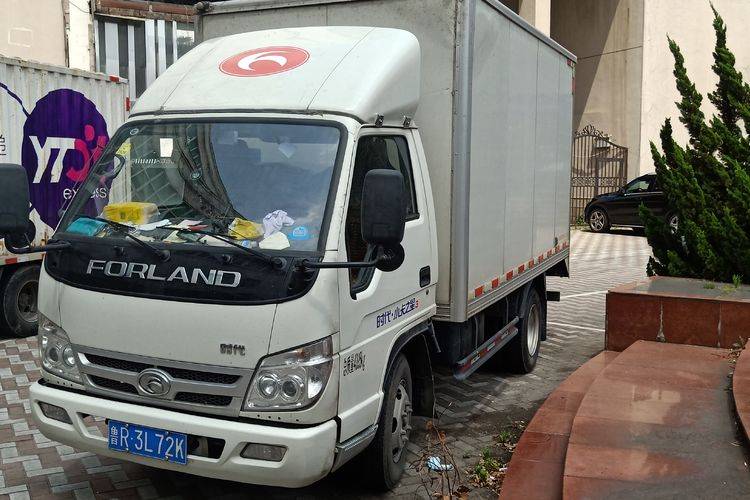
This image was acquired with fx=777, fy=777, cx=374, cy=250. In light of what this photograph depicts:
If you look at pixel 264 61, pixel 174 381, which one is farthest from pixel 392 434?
pixel 264 61

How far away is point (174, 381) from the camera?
→ 377 centimetres

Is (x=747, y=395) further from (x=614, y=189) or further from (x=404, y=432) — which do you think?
(x=614, y=189)

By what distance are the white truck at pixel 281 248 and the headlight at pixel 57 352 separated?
0.01 meters

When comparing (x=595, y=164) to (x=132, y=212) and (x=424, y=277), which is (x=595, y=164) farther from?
(x=132, y=212)

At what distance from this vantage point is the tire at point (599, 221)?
21.8 meters

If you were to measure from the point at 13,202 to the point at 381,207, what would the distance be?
1949 millimetres

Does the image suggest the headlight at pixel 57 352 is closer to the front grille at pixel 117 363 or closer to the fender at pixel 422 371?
the front grille at pixel 117 363

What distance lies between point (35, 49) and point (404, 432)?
1102cm

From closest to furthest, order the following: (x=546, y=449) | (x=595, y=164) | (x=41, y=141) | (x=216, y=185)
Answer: (x=216, y=185) → (x=546, y=449) → (x=41, y=141) → (x=595, y=164)

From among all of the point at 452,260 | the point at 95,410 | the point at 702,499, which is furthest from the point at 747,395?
the point at 95,410

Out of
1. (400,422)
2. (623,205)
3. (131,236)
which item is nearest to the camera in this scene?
(131,236)

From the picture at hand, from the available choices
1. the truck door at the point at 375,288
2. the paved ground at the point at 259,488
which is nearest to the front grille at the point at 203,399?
the truck door at the point at 375,288

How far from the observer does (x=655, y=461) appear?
449 centimetres

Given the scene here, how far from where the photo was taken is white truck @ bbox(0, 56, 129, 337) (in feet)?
27.5
